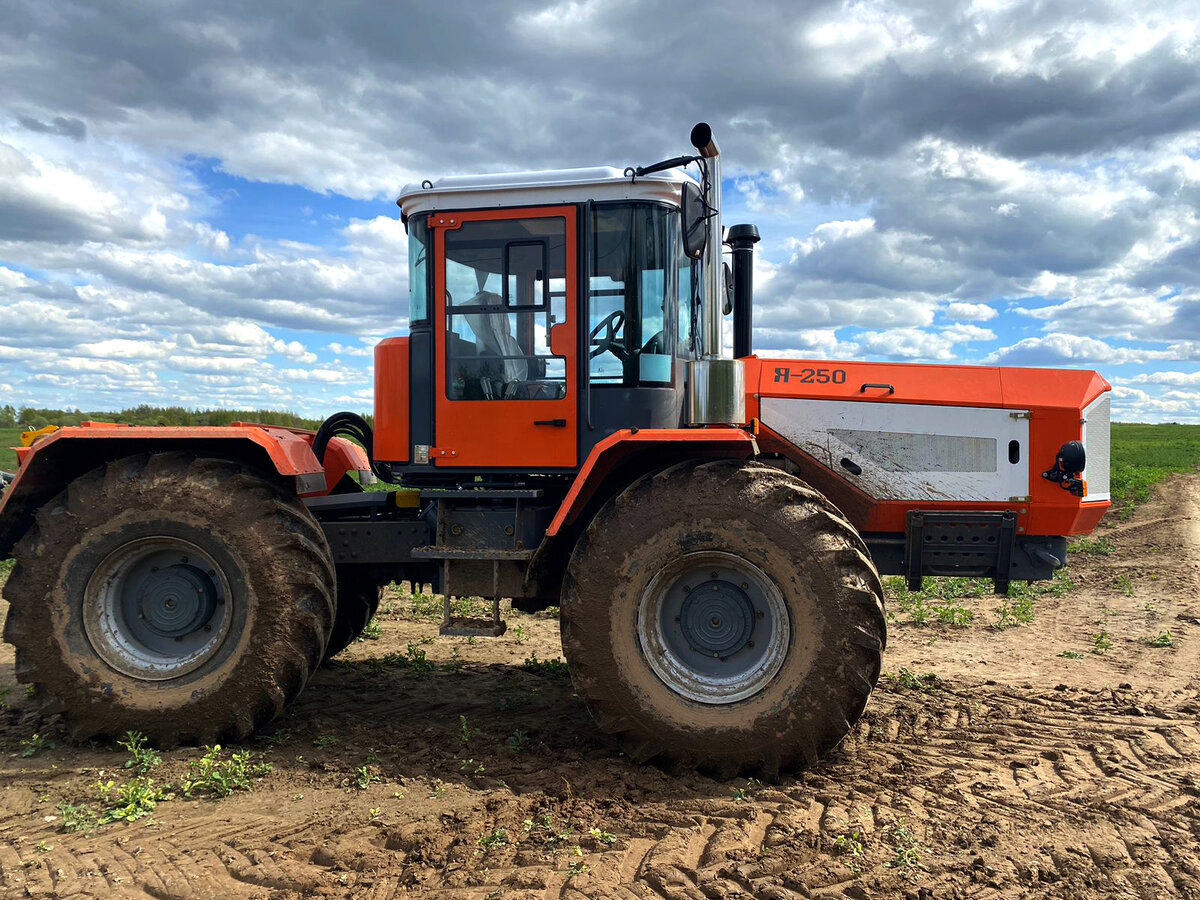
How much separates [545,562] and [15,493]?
10.4 feet

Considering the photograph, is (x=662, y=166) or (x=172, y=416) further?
(x=172, y=416)

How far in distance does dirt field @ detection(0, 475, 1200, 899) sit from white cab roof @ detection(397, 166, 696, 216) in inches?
120

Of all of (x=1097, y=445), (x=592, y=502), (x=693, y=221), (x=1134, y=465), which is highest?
(x=693, y=221)

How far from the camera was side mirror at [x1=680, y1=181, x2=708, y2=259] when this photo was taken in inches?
178

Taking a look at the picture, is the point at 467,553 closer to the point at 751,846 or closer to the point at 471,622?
the point at 471,622

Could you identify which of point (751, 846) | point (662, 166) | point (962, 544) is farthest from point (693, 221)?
point (751, 846)

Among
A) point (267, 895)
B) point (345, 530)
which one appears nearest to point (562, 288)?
point (345, 530)

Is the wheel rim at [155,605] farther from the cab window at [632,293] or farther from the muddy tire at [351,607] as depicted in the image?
the cab window at [632,293]

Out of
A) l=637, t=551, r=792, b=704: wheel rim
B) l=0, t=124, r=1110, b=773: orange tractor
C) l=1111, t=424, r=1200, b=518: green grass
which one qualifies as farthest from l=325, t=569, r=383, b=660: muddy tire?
l=1111, t=424, r=1200, b=518: green grass

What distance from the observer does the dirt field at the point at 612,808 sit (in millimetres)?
3436

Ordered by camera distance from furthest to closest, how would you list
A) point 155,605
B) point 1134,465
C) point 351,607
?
point 1134,465, point 351,607, point 155,605

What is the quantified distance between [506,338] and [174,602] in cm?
246

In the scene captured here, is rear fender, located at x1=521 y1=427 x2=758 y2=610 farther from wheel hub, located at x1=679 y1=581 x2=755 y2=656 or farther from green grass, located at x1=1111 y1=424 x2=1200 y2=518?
green grass, located at x1=1111 y1=424 x2=1200 y2=518

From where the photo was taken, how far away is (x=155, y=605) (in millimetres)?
4953
